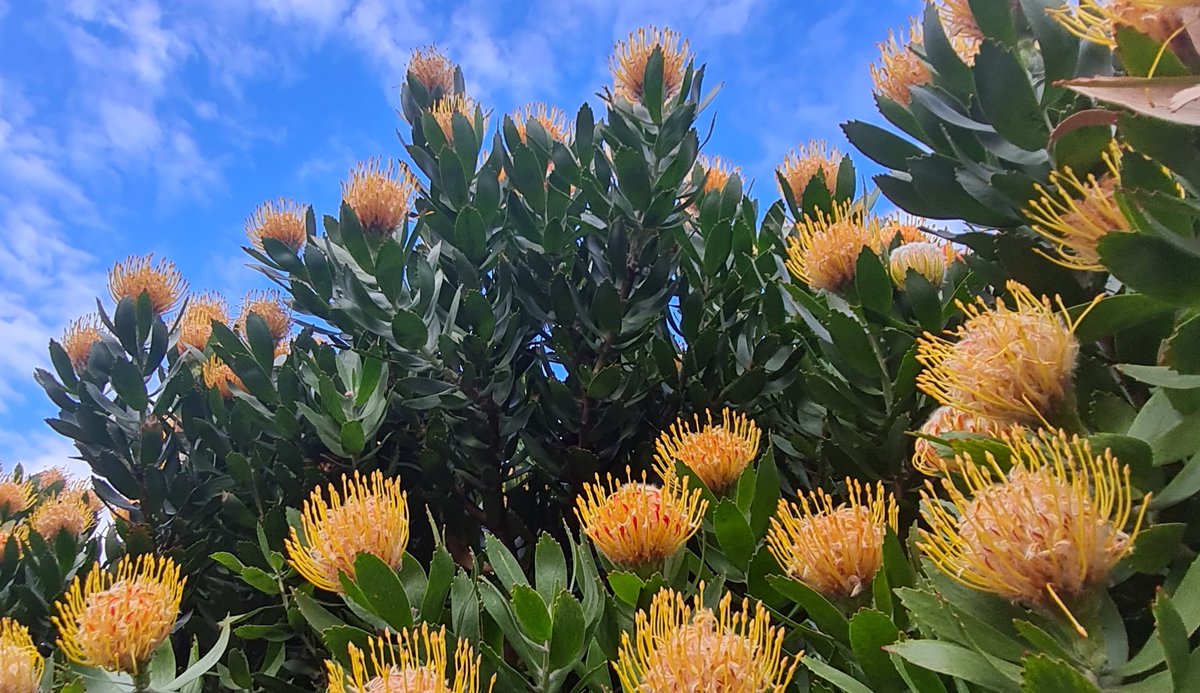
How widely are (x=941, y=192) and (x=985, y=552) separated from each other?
0.51 m

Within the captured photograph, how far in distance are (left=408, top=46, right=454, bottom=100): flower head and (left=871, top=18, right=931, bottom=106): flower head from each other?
1.44 m

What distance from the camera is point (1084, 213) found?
87cm

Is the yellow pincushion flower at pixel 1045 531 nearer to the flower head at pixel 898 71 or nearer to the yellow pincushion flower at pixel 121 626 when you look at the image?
the flower head at pixel 898 71

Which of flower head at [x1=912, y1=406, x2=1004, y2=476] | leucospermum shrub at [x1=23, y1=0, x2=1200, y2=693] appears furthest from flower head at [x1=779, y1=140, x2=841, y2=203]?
flower head at [x1=912, y1=406, x2=1004, y2=476]

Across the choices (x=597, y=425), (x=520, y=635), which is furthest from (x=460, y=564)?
(x=520, y=635)

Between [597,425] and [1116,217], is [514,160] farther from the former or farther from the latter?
[1116,217]

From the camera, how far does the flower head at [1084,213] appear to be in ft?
2.72

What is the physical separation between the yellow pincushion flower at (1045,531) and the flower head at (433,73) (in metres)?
2.14

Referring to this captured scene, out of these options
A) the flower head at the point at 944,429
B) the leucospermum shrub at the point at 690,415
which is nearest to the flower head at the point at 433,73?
the leucospermum shrub at the point at 690,415

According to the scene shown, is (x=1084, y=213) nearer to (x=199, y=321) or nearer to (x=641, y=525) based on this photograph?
(x=641, y=525)

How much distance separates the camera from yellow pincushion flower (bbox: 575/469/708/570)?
3.79ft

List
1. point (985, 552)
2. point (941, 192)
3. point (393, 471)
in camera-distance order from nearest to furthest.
A: point (985, 552) → point (941, 192) → point (393, 471)

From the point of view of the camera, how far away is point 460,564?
173cm

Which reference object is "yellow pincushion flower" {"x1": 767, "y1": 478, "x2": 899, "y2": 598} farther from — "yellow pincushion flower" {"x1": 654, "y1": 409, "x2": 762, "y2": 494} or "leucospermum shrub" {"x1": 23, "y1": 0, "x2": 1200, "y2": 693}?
"yellow pincushion flower" {"x1": 654, "y1": 409, "x2": 762, "y2": 494}
